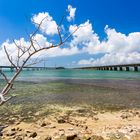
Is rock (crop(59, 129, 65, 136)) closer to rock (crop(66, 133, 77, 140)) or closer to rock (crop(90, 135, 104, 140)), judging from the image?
rock (crop(66, 133, 77, 140))

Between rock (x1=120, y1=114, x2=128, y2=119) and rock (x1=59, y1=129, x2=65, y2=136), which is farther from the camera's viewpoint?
rock (x1=120, y1=114, x2=128, y2=119)

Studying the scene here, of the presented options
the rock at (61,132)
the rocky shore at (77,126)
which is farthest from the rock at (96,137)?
the rock at (61,132)

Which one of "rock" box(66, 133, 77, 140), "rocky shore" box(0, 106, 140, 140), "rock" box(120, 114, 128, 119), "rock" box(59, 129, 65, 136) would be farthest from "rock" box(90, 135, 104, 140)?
"rock" box(120, 114, 128, 119)

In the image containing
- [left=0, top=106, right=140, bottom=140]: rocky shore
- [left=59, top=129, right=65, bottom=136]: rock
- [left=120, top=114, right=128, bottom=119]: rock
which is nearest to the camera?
[left=0, top=106, right=140, bottom=140]: rocky shore

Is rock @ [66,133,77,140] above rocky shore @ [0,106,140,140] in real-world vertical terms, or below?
above

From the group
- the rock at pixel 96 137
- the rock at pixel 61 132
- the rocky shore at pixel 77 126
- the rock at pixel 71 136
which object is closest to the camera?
the rock at pixel 71 136

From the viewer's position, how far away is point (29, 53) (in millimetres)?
4316

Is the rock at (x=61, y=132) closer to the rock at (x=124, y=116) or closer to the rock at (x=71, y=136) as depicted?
the rock at (x=71, y=136)

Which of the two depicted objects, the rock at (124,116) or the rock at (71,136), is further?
the rock at (124,116)

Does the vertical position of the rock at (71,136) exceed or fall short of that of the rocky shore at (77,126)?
it exceeds it

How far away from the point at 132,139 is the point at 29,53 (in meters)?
6.54

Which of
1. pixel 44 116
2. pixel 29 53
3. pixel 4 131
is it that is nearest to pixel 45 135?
pixel 4 131

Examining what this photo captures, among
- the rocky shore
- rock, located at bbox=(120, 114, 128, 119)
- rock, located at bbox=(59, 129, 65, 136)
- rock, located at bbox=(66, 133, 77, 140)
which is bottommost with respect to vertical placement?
rock, located at bbox=(120, 114, 128, 119)

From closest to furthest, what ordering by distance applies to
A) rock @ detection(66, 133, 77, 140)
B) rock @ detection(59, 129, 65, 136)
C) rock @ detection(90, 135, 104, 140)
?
rock @ detection(66, 133, 77, 140) → rock @ detection(90, 135, 104, 140) → rock @ detection(59, 129, 65, 136)
